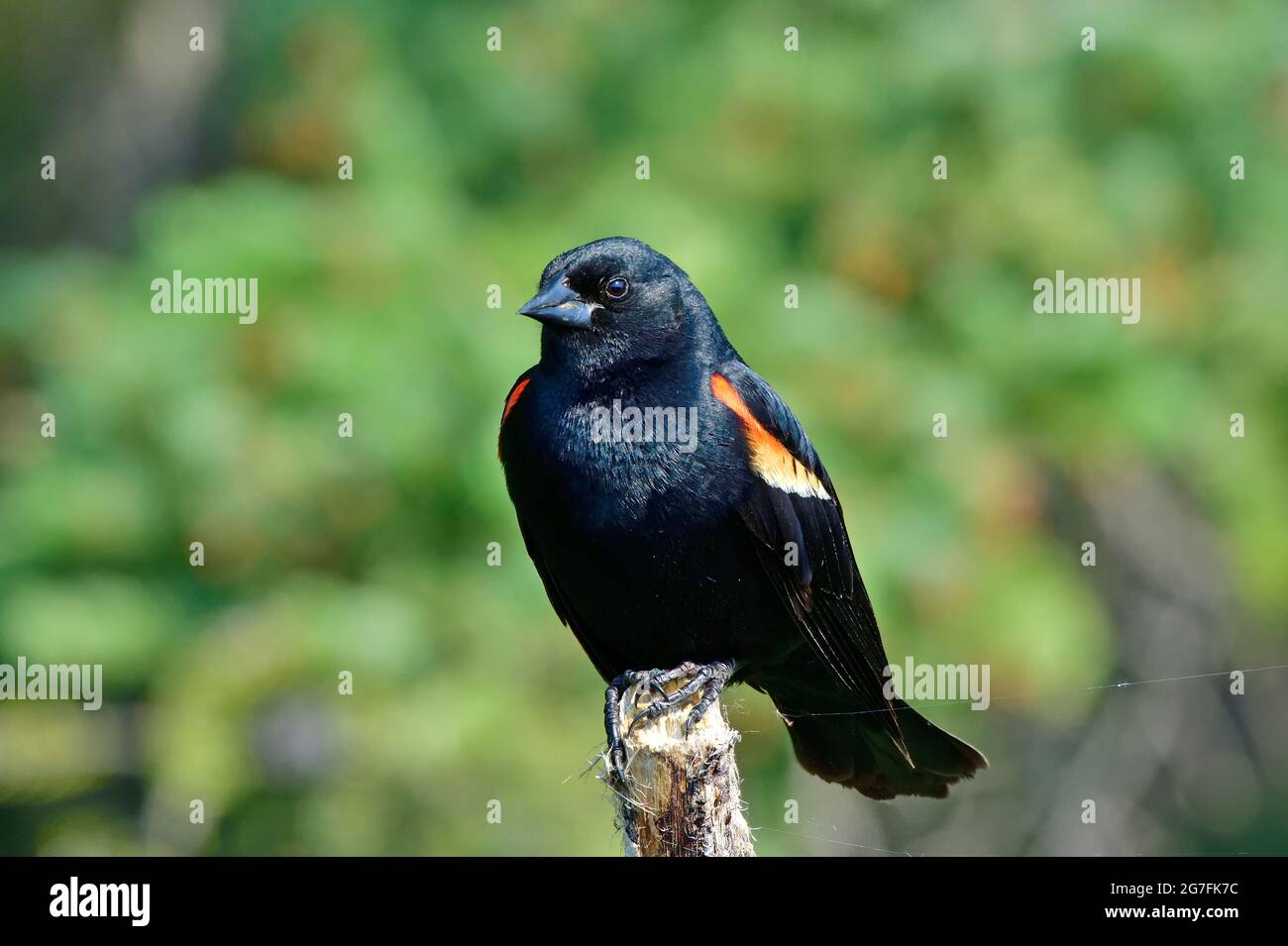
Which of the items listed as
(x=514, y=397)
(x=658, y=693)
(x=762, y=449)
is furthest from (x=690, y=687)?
(x=514, y=397)

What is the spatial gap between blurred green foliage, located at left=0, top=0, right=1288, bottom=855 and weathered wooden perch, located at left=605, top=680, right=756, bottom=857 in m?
2.19

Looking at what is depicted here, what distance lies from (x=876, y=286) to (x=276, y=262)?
2815 millimetres

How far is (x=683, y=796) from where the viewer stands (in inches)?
117

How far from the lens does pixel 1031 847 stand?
6.96 meters

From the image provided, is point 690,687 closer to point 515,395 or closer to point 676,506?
point 676,506

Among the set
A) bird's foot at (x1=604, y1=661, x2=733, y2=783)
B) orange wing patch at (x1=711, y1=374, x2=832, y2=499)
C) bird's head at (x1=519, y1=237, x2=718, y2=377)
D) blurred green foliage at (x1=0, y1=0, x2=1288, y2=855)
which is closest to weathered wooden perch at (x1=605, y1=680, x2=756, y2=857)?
bird's foot at (x1=604, y1=661, x2=733, y2=783)

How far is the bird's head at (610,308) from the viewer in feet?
11.2

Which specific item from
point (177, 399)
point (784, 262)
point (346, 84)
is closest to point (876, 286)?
point (784, 262)

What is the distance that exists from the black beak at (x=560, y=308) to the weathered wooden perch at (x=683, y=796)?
1048 mm

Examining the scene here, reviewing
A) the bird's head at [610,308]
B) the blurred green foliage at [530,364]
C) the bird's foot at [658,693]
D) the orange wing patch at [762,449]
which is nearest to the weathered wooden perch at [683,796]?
the bird's foot at [658,693]

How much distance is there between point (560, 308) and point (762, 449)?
0.63 metres

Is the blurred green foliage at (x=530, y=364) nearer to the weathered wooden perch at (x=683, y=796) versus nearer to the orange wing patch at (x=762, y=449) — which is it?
the orange wing patch at (x=762, y=449)

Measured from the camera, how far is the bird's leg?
3227 millimetres

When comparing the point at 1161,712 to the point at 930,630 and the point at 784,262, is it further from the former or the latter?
the point at 784,262
